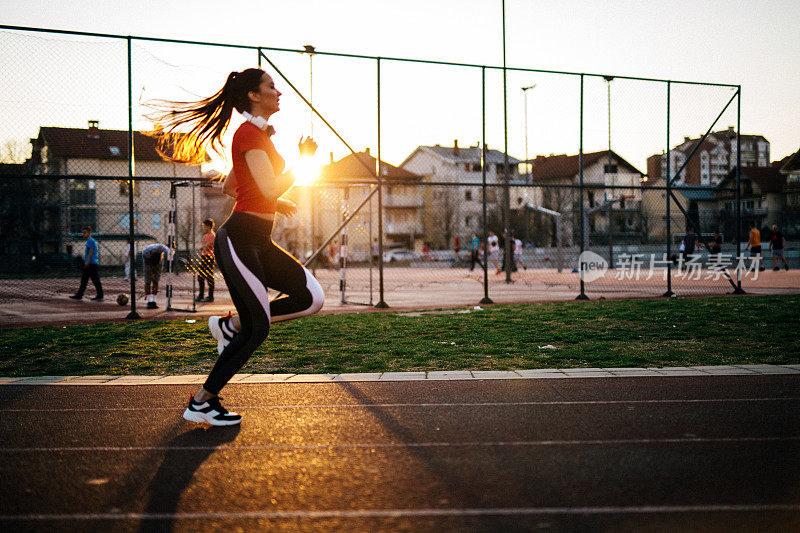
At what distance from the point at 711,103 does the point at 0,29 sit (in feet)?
43.7

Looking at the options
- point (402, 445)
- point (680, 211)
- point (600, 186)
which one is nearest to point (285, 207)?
point (402, 445)

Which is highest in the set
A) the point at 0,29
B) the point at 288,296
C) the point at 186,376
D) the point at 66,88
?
the point at 0,29

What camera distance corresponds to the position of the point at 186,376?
6.26m

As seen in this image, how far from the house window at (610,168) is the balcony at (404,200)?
1309 inches

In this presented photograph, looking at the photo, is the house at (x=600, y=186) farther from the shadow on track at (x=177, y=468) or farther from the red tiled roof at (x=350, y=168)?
the shadow on track at (x=177, y=468)

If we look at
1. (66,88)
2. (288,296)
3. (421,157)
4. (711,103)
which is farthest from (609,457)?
(421,157)

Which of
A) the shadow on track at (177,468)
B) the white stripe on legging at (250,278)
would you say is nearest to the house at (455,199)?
the white stripe on legging at (250,278)

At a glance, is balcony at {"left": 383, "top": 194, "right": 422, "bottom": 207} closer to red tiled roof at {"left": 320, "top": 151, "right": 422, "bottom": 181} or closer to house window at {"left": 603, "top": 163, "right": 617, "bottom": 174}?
house window at {"left": 603, "top": 163, "right": 617, "bottom": 174}

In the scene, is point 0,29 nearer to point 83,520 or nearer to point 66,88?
point 66,88

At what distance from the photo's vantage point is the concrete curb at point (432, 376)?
5930 mm

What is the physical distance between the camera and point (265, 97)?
14.4ft

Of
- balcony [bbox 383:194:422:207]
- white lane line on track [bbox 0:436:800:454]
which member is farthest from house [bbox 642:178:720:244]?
balcony [bbox 383:194:422:207]

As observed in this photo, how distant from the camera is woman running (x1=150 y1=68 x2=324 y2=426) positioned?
416cm

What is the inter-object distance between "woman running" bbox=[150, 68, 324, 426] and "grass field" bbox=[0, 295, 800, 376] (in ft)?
6.87
